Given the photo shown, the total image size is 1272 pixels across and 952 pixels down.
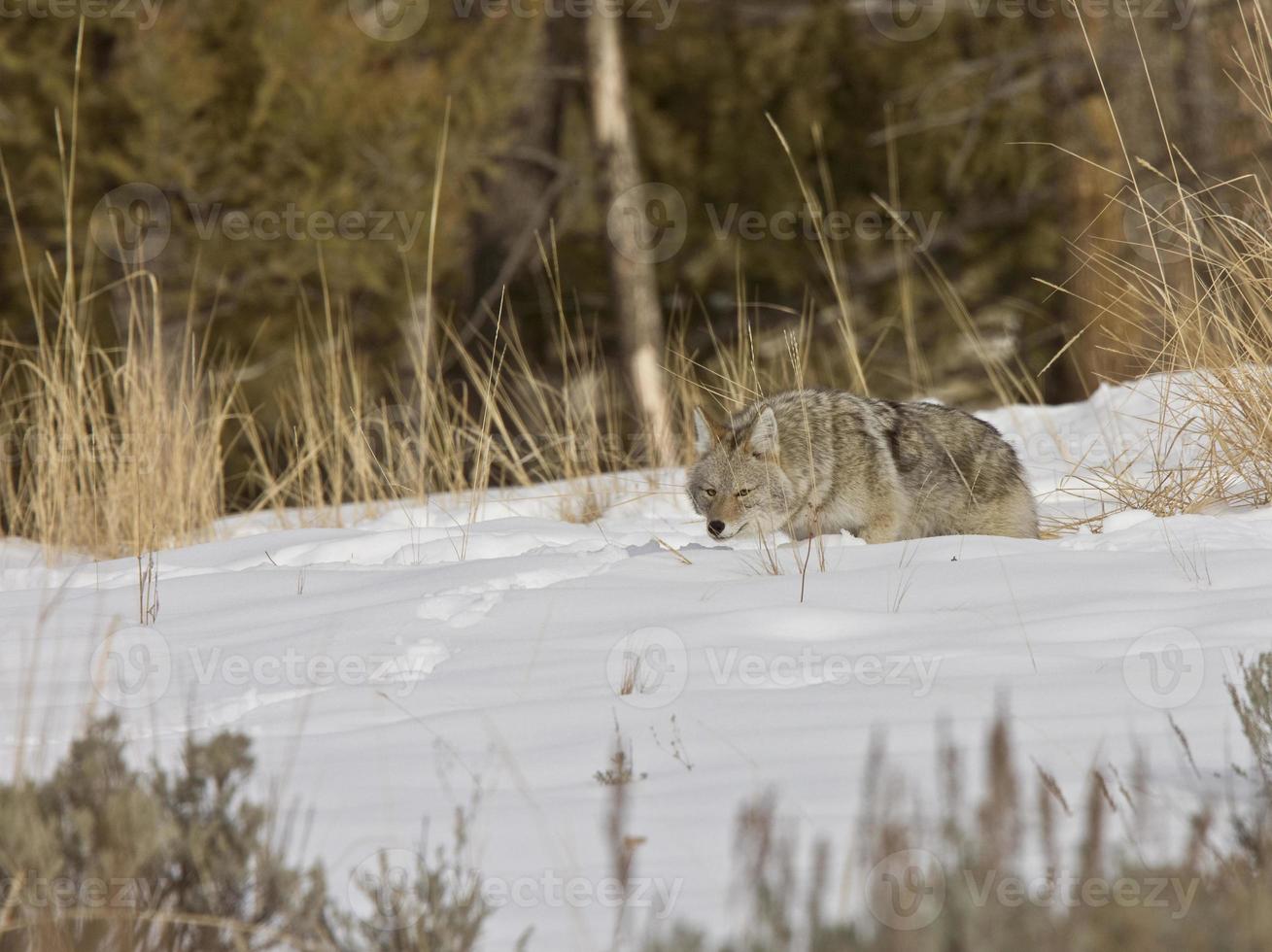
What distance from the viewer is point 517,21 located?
1317 cm

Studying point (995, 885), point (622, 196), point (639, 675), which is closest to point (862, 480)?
point (639, 675)

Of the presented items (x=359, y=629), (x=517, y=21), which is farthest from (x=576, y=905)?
(x=517, y=21)

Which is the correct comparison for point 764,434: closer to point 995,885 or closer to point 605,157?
point 995,885

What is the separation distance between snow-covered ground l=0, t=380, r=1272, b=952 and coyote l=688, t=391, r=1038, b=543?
0.62 feet

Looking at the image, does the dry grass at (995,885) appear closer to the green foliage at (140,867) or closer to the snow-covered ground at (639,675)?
the snow-covered ground at (639,675)

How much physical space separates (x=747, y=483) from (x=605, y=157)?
8.25 meters

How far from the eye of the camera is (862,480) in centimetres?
513

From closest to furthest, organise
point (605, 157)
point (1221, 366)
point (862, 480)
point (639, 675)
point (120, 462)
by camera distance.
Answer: point (639, 675)
point (1221, 366)
point (862, 480)
point (120, 462)
point (605, 157)

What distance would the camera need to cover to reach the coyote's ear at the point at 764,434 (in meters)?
5.14

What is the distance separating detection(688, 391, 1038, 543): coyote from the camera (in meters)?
5.13

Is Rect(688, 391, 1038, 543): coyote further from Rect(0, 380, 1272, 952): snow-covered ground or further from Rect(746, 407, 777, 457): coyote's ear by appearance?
Rect(0, 380, 1272, 952): snow-covered ground

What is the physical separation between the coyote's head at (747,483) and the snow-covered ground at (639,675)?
16cm

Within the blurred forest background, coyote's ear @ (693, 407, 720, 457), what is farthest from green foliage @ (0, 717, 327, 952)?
the blurred forest background

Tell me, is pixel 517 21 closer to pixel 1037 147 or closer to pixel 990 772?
pixel 1037 147
